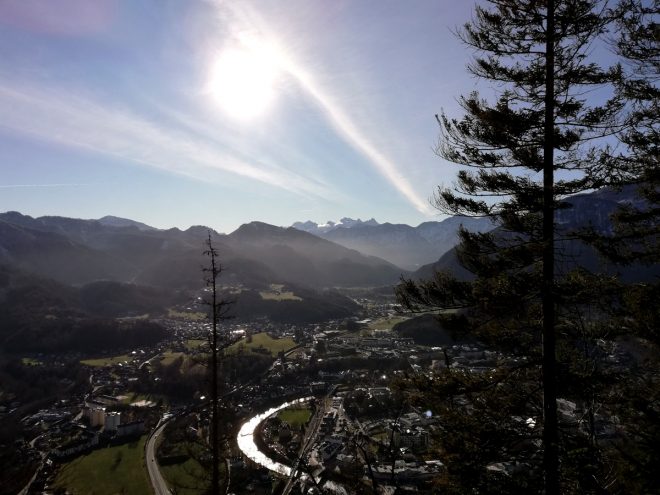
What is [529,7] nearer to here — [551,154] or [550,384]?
[551,154]

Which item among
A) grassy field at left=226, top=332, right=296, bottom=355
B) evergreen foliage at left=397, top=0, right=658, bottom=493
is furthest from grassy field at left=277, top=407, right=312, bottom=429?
evergreen foliage at left=397, top=0, right=658, bottom=493

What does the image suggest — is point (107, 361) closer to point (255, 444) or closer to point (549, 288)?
point (255, 444)

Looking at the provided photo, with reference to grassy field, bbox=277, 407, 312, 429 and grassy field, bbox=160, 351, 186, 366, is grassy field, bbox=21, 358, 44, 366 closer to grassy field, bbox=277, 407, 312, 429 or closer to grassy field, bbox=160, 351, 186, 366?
grassy field, bbox=160, 351, 186, 366

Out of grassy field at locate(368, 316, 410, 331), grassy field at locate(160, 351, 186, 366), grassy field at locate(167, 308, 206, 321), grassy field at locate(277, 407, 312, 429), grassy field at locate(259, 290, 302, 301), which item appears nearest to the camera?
grassy field at locate(277, 407, 312, 429)

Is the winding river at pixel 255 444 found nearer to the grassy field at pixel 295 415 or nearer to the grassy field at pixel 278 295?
the grassy field at pixel 295 415

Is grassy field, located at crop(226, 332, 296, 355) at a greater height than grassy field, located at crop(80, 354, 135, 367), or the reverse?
grassy field, located at crop(226, 332, 296, 355)

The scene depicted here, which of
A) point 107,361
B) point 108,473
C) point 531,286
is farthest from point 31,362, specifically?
point 531,286
